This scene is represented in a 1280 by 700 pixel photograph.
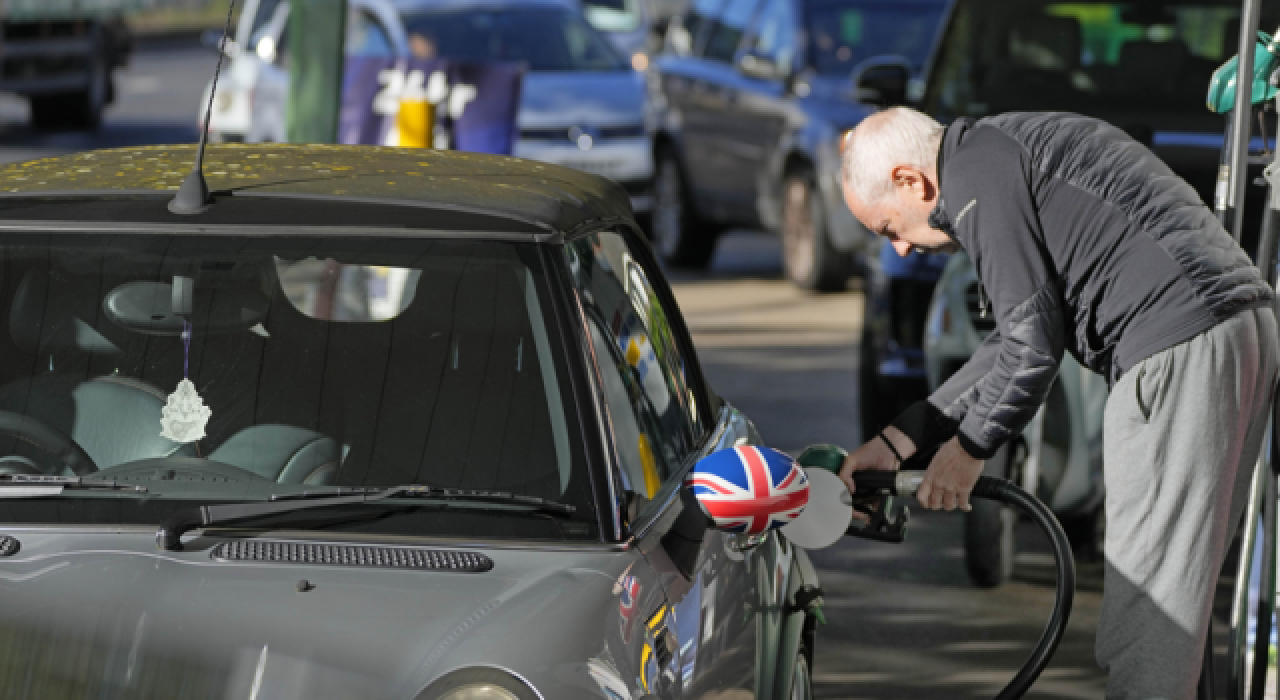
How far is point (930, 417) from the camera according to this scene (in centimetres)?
385

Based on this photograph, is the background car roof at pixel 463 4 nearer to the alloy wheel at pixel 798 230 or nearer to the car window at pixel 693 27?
the car window at pixel 693 27

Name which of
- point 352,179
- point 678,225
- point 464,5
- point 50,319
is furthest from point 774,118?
point 50,319

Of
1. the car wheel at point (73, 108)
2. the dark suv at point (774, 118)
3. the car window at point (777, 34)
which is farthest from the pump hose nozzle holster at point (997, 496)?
the car wheel at point (73, 108)

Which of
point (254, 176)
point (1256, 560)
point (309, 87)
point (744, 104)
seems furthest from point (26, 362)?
point (744, 104)

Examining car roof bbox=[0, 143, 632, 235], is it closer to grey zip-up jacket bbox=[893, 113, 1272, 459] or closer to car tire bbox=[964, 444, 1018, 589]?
grey zip-up jacket bbox=[893, 113, 1272, 459]

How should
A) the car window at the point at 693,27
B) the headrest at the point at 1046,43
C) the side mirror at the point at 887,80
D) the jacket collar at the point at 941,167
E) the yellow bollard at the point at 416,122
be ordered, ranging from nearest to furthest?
1. the jacket collar at the point at 941,167
2. the side mirror at the point at 887,80
3. the headrest at the point at 1046,43
4. the yellow bollard at the point at 416,122
5. the car window at the point at 693,27

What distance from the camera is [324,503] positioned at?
9.66ft

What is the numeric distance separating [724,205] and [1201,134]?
20.4ft

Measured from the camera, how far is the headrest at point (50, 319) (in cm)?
329

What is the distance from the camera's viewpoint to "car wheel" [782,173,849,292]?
477 inches

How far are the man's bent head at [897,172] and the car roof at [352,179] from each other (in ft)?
1.58

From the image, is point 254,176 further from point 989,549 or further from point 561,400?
point 989,549

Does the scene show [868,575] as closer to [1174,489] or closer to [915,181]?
[1174,489]

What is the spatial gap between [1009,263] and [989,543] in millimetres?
2861
